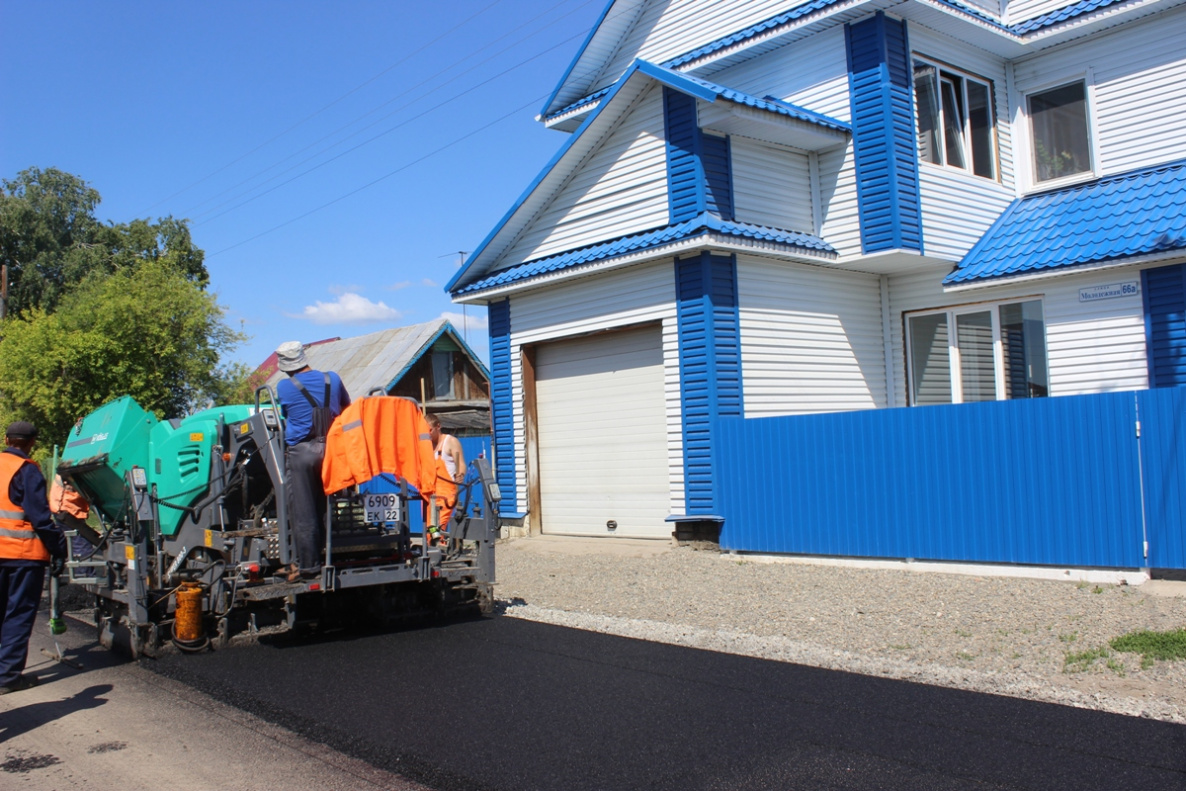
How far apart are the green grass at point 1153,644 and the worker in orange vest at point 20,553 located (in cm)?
783

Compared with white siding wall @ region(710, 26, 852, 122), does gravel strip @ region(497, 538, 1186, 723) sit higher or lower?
lower

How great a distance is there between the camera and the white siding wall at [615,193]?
14.2m

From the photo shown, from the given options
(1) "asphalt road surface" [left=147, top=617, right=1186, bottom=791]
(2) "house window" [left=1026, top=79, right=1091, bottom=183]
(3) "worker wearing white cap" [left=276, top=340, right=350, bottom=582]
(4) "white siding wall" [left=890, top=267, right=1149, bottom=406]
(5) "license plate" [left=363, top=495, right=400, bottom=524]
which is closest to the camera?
(1) "asphalt road surface" [left=147, top=617, right=1186, bottom=791]

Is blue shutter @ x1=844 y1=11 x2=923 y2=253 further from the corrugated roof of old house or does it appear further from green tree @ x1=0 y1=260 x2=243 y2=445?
the corrugated roof of old house

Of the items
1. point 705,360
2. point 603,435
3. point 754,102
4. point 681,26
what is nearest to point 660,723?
point 705,360

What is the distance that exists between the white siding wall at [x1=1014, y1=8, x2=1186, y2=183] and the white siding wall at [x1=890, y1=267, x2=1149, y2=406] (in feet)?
8.47

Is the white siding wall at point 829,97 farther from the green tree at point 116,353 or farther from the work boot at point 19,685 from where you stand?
the green tree at point 116,353

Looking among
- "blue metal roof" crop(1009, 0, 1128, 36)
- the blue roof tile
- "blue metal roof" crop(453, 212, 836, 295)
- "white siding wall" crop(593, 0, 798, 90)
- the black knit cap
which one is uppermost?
"white siding wall" crop(593, 0, 798, 90)

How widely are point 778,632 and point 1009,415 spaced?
12.1 feet

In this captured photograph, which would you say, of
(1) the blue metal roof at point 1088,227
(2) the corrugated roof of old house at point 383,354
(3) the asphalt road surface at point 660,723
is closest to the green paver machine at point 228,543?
(3) the asphalt road surface at point 660,723

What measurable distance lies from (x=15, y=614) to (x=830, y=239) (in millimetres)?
11565

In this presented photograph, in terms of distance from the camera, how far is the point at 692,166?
44.7ft

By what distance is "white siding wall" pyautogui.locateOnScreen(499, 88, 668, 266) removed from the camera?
46.6 ft

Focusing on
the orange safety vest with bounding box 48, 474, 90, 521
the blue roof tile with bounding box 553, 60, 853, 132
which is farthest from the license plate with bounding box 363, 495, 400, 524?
the blue roof tile with bounding box 553, 60, 853, 132
